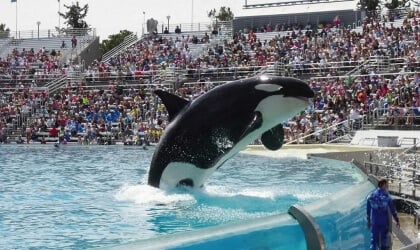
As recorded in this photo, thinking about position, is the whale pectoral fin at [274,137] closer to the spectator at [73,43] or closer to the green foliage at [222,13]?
the spectator at [73,43]

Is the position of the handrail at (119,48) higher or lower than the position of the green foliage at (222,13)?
lower

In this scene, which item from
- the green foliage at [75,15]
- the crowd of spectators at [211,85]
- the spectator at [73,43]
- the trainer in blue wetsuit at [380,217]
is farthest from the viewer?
the green foliage at [75,15]

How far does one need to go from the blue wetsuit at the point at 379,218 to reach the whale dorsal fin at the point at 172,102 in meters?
4.44

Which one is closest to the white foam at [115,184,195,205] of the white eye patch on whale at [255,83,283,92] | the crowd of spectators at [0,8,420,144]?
the white eye patch on whale at [255,83,283,92]

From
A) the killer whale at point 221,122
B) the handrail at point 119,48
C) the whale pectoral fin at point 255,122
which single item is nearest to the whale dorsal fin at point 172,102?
the killer whale at point 221,122

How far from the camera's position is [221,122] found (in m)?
10.2

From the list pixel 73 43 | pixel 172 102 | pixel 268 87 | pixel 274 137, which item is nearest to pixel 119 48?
pixel 73 43

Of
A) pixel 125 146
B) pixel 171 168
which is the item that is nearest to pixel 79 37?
pixel 125 146

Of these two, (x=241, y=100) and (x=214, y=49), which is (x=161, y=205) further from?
(x=214, y=49)

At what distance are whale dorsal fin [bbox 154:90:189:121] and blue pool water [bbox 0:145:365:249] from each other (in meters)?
1.34

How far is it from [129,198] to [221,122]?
2.32 metres

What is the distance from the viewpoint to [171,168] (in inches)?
420

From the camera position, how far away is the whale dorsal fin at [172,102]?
1049 cm

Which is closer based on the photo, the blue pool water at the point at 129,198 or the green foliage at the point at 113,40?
the blue pool water at the point at 129,198
